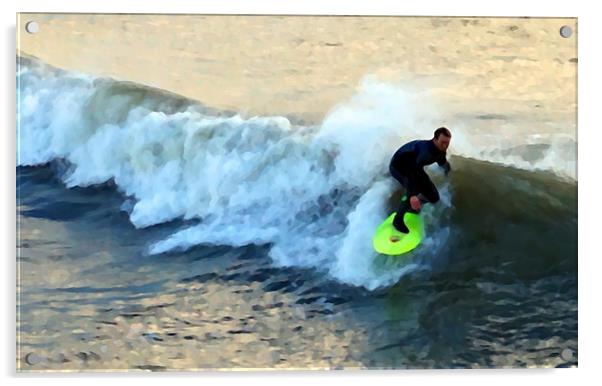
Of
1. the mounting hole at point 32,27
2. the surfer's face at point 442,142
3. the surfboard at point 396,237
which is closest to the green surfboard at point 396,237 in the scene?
the surfboard at point 396,237

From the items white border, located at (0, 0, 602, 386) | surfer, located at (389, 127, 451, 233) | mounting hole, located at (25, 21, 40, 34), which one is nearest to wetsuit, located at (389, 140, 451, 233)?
surfer, located at (389, 127, 451, 233)

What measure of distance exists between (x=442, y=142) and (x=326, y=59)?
0.77ft

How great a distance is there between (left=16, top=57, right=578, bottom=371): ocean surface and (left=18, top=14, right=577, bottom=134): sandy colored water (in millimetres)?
25

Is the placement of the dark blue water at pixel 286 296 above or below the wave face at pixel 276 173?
below

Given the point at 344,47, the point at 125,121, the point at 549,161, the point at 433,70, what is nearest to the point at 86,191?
the point at 125,121

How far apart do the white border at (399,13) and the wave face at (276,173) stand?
2.3 inches

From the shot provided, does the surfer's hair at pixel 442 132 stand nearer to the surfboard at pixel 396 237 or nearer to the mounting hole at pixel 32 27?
the surfboard at pixel 396 237

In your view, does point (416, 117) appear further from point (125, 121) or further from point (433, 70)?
point (125, 121)

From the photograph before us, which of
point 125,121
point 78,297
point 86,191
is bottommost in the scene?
point 78,297

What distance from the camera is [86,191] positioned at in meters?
1.22

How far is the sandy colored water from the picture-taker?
122 centimetres

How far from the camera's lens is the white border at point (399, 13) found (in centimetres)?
120

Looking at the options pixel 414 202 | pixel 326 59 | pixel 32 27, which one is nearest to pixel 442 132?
pixel 414 202

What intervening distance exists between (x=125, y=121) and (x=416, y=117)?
0.48 metres
